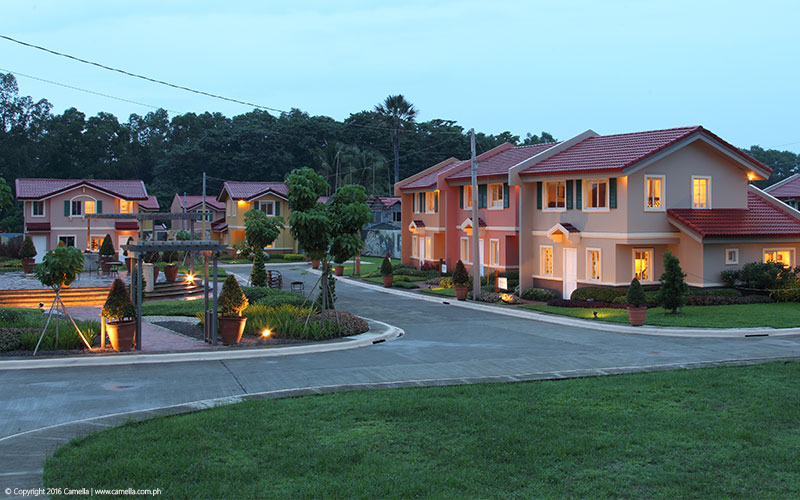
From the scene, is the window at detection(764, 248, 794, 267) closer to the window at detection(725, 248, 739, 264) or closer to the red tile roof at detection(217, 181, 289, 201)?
the window at detection(725, 248, 739, 264)

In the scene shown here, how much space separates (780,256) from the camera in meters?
32.5

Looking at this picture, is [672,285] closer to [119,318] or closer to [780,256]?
[780,256]


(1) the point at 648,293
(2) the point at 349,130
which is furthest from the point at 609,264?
(2) the point at 349,130

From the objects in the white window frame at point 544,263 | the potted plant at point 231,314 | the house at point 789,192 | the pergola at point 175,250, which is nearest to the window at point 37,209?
the white window frame at point 544,263

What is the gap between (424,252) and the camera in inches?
1929

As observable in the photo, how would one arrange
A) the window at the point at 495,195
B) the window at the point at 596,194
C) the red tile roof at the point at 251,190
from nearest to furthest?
the window at the point at 596,194
the window at the point at 495,195
the red tile roof at the point at 251,190

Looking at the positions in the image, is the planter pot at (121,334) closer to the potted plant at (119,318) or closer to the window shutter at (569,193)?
the potted plant at (119,318)

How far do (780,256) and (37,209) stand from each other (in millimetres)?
48728

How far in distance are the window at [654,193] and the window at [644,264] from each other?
187 cm

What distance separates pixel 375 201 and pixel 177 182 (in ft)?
145

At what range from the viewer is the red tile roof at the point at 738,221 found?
99.3 ft

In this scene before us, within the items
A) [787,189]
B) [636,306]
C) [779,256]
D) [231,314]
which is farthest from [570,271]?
[787,189]

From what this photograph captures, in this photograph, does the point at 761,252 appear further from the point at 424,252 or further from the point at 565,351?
the point at 424,252

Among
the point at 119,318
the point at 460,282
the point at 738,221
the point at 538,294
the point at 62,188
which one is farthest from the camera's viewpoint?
the point at 62,188
